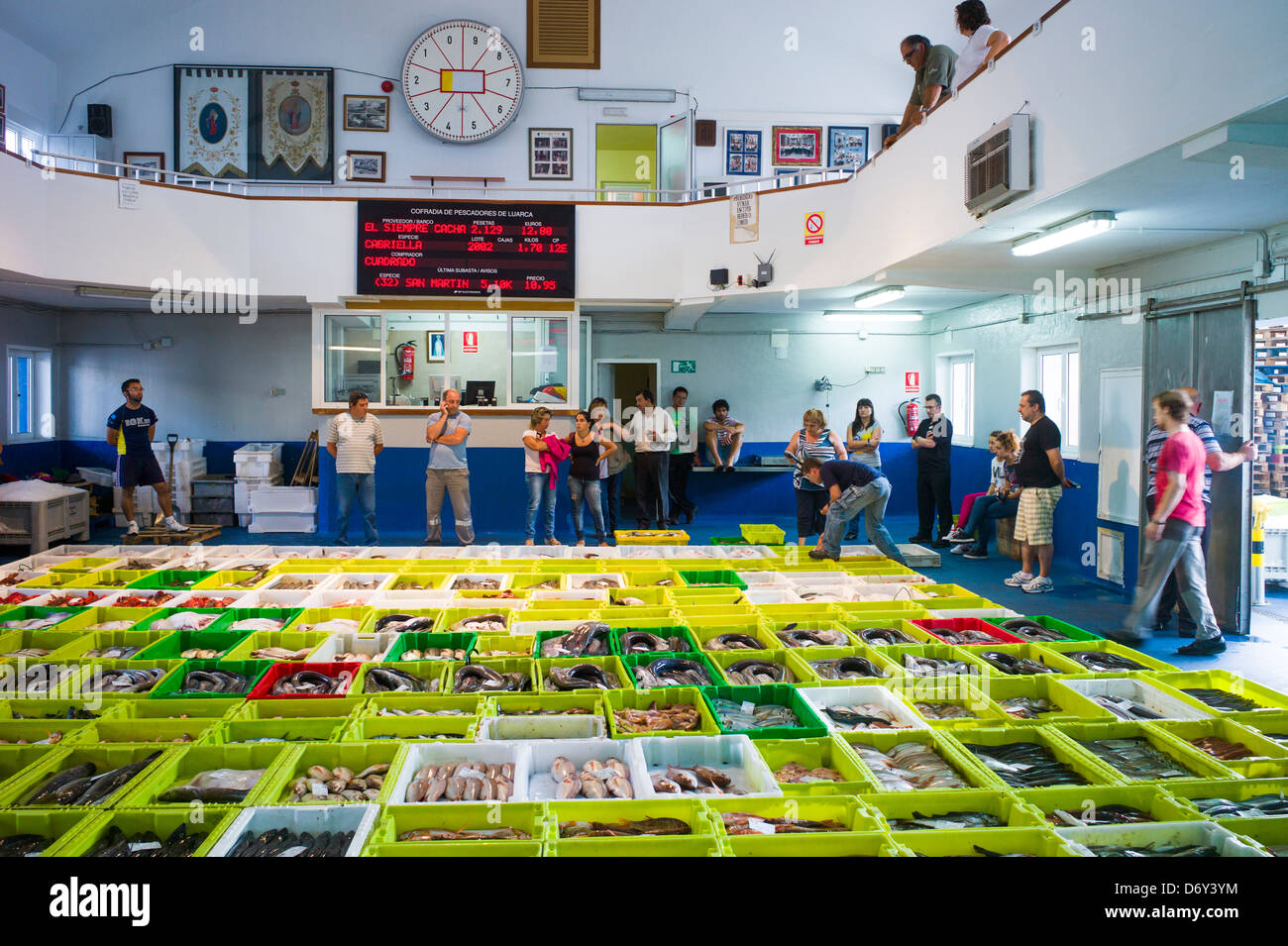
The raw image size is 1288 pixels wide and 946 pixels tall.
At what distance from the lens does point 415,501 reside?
10.4 m

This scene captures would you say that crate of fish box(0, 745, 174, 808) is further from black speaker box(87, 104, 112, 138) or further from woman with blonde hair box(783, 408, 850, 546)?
black speaker box(87, 104, 112, 138)

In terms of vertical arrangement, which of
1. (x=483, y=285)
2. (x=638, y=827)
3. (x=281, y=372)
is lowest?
(x=638, y=827)

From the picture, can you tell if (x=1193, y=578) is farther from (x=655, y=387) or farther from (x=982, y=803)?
(x=655, y=387)

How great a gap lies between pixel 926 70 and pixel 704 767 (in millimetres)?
6242

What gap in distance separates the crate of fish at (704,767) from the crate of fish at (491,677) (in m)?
0.77

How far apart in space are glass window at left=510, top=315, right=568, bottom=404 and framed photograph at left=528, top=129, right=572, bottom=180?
10.1ft

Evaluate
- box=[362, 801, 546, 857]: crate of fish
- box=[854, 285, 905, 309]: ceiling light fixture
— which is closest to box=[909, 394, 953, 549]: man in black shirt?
box=[854, 285, 905, 309]: ceiling light fixture

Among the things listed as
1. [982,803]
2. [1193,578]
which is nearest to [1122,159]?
[1193,578]

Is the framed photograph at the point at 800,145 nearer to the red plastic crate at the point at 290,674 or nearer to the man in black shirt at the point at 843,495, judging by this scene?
the man in black shirt at the point at 843,495

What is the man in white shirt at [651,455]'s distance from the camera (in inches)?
383

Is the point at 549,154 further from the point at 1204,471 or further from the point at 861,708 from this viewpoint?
the point at 861,708

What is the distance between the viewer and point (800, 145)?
40.6 feet

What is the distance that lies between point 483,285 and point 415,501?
8.92 feet

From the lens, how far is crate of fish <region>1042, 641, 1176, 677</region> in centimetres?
386
